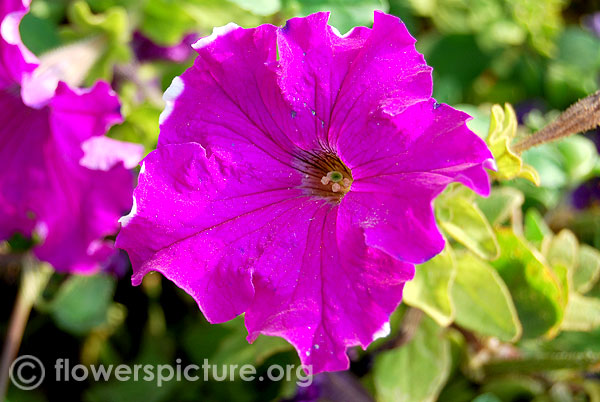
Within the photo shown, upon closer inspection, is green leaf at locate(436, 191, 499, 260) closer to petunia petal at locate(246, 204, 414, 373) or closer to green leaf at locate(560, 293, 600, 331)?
petunia petal at locate(246, 204, 414, 373)

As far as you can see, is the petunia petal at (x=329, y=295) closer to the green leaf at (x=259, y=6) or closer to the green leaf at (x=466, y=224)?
the green leaf at (x=466, y=224)

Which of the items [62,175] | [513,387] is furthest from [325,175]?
[513,387]

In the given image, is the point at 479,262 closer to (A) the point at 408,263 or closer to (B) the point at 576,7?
(A) the point at 408,263

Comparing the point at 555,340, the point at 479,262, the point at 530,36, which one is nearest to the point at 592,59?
the point at 530,36

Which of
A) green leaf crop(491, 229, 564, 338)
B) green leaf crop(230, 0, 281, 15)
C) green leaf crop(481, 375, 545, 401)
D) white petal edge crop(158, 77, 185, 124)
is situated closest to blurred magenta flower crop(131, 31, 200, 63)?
green leaf crop(230, 0, 281, 15)

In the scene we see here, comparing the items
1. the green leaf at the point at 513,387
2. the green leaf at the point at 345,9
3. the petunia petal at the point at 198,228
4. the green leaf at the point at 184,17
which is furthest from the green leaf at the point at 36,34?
the green leaf at the point at 513,387
